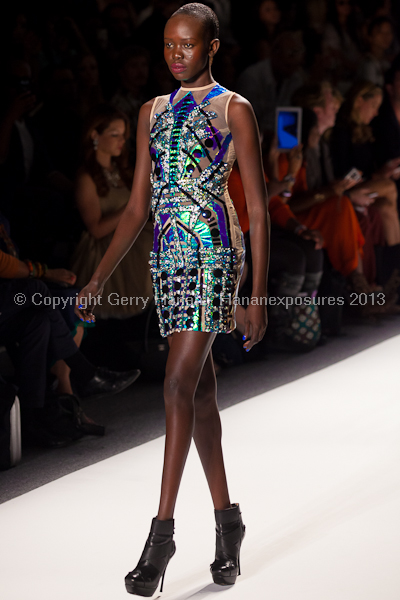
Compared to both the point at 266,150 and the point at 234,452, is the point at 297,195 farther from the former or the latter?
the point at 234,452

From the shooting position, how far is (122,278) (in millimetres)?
4000

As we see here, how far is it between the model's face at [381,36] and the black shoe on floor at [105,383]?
16.2 ft

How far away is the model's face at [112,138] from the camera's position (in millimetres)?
3955

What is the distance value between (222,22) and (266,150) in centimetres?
226

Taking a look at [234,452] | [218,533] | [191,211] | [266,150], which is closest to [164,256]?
[191,211]

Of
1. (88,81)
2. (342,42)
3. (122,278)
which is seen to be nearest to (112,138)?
(122,278)

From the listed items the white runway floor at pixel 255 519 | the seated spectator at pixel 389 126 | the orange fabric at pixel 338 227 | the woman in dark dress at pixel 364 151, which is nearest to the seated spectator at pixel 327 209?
the orange fabric at pixel 338 227

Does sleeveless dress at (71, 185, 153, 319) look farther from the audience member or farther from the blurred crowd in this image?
the audience member

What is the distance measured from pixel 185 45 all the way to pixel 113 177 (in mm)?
2335

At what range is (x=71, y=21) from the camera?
198 inches

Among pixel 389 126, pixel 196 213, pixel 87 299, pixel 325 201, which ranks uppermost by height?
pixel 196 213

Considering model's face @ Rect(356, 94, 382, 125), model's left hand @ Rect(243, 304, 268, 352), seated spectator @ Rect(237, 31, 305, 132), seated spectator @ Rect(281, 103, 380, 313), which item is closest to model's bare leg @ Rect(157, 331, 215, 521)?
model's left hand @ Rect(243, 304, 268, 352)

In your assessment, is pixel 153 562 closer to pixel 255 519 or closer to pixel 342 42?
pixel 255 519

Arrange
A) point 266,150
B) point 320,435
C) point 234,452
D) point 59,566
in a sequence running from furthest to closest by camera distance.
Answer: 1. point 266,150
2. point 320,435
3. point 234,452
4. point 59,566
